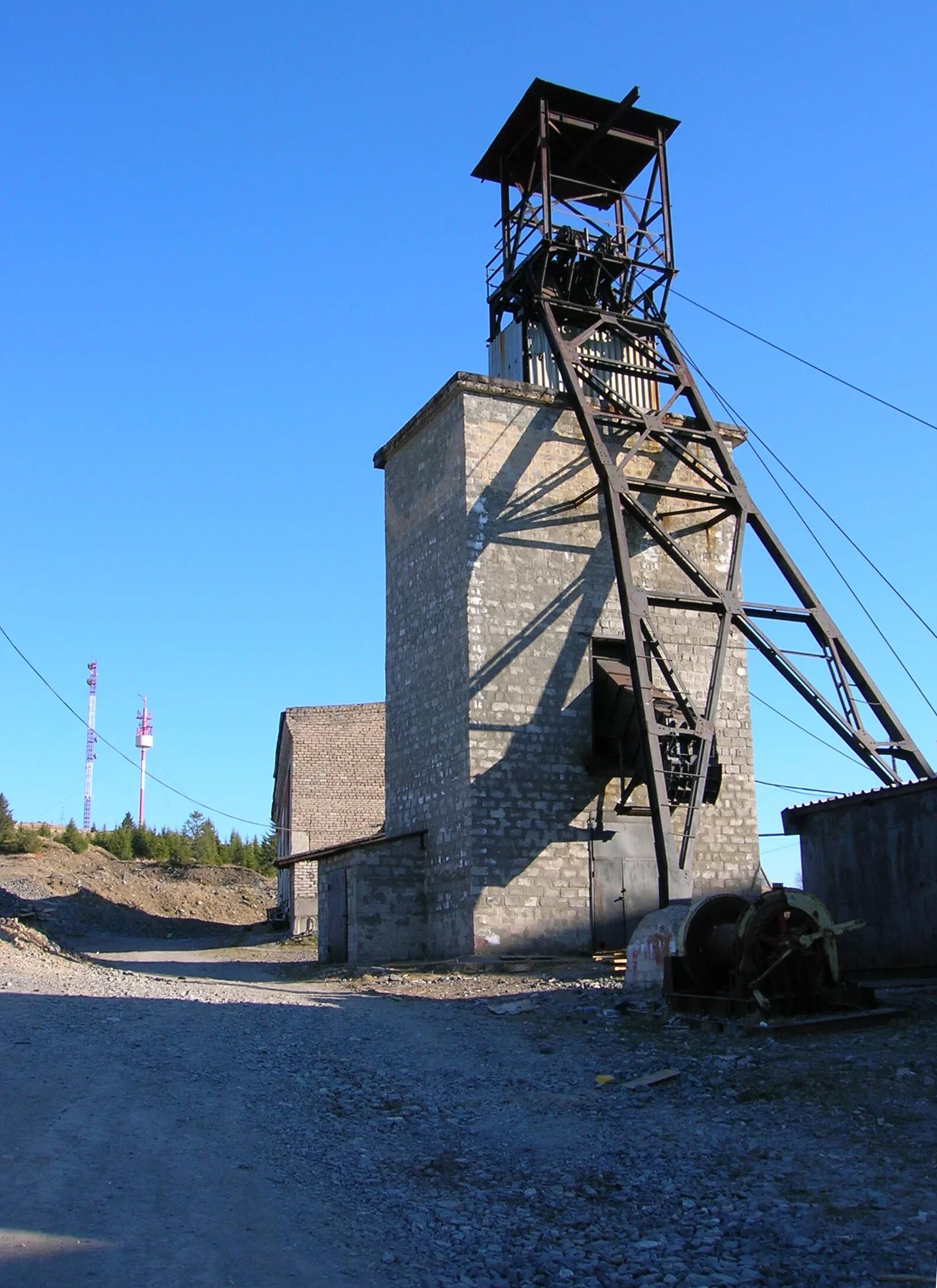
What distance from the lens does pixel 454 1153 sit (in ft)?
21.2

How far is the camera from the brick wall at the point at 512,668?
17203 mm

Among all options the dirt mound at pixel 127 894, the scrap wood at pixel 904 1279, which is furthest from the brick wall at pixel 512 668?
the dirt mound at pixel 127 894

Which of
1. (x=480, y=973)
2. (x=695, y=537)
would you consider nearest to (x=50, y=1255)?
(x=480, y=973)

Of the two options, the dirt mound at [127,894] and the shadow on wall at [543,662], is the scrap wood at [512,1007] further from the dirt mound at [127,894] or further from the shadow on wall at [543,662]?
the dirt mound at [127,894]

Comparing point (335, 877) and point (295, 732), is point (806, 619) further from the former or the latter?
point (295, 732)

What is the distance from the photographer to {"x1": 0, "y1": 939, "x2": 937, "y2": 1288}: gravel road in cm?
471

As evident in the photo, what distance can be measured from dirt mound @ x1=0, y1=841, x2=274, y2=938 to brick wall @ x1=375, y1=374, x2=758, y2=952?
1524 cm

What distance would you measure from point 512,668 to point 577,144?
10.8 m

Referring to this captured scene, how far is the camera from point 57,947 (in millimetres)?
18750

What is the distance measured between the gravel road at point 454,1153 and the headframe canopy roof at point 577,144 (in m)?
16.7

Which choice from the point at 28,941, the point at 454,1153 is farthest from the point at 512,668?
the point at 454,1153

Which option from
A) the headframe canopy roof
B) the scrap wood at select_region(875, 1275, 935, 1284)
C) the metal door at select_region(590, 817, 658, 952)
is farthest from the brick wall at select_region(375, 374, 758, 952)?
the scrap wood at select_region(875, 1275, 935, 1284)

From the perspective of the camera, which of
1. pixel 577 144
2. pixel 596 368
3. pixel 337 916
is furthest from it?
pixel 577 144

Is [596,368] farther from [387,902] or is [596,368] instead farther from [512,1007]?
[512,1007]
